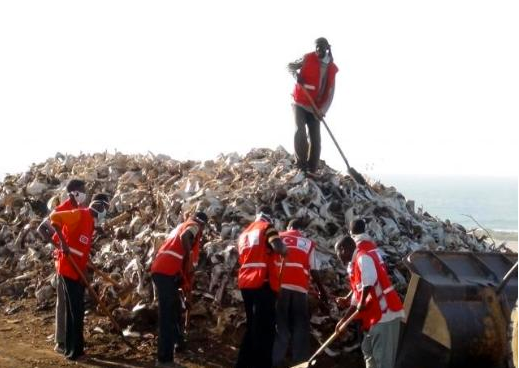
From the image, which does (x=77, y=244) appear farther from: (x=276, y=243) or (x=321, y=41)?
(x=321, y=41)

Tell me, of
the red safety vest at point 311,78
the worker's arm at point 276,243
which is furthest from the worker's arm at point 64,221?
the red safety vest at point 311,78

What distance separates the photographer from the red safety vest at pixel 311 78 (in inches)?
474

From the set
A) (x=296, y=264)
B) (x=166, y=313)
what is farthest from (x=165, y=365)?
(x=296, y=264)

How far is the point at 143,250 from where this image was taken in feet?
39.5

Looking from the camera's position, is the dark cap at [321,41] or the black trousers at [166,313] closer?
the black trousers at [166,313]

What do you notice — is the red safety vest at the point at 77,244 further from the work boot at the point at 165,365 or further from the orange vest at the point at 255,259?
the orange vest at the point at 255,259

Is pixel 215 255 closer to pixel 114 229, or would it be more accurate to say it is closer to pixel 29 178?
pixel 114 229

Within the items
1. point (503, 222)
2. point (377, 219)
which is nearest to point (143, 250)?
point (377, 219)

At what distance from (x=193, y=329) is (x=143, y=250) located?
155cm

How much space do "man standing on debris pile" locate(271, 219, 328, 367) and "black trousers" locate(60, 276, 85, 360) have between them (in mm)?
2343

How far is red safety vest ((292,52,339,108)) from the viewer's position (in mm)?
12039

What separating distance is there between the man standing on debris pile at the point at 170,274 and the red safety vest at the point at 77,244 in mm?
933

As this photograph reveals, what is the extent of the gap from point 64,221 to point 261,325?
264cm

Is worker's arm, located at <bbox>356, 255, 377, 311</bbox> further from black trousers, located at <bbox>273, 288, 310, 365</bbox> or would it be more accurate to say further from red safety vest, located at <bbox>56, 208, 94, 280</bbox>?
red safety vest, located at <bbox>56, 208, 94, 280</bbox>
